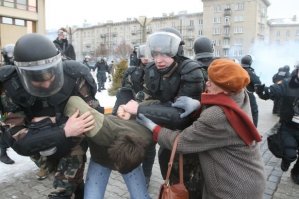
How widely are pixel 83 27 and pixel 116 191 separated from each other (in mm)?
105903

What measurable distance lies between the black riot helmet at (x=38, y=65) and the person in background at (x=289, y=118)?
10.6 ft

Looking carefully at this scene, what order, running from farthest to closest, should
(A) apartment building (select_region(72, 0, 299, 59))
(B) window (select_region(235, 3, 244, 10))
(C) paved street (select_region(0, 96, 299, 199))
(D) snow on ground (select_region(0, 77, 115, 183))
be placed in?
(B) window (select_region(235, 3, 244, 10)), (A) apartment building (select_region(72, 0, 299, 59)), (D) snow on ground (select_region(0, 77, 115, 183)), (C) paved street (select_region(0, 96, 299, 199))

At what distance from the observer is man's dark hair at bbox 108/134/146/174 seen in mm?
2186

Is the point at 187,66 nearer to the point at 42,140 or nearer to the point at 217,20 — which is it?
the point at 42,140

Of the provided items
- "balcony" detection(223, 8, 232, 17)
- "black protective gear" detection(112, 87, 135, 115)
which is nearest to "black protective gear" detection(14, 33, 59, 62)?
"black protective gear" detection(112, 87, 135, 115)

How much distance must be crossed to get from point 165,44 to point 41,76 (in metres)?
0.99

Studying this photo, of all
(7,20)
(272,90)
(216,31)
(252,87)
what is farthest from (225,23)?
(272,90)

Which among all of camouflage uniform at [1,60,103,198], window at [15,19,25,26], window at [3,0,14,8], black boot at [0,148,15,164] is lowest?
black boot at [0,148,15,164]

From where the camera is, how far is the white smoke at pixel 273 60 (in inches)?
894

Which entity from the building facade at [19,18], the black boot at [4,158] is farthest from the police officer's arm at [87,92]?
the building facade at [19,18]

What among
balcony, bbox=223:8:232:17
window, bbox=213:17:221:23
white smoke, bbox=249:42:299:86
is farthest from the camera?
window, bbox=213:17:221:23

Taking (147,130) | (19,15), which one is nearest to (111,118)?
(147,130)

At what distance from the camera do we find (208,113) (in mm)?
2039

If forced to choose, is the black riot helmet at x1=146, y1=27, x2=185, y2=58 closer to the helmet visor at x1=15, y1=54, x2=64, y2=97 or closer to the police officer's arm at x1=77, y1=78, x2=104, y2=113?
the police officer's arm at x1=77, y1=78, x2=104, y2=113
